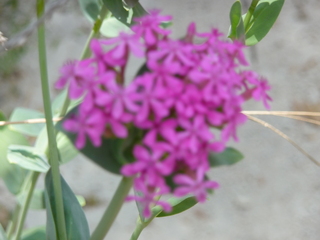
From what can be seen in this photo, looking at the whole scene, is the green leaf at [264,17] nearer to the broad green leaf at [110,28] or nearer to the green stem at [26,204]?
the broad green leaf at [110,28]

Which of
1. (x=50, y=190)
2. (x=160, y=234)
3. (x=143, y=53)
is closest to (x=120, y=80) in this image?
(x=143, y=53)

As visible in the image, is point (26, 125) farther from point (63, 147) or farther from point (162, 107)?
point (162, 107)

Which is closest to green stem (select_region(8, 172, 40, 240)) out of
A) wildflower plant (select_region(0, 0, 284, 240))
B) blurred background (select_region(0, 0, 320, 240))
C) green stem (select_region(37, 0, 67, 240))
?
green stem (select_region(37, 0, 67, 240))

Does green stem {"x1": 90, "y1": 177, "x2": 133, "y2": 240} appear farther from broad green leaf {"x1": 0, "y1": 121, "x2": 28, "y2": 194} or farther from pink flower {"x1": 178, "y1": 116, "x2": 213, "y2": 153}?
broad green leaf {"x1": 0, "y1": 121, "x2": 28, "y2": 194}

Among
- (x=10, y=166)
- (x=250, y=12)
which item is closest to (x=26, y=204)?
(x=10, y=166)

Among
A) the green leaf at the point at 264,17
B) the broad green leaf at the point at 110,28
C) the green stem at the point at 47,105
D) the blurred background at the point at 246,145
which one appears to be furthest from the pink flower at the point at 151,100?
the blurred background at the point at 246,145
